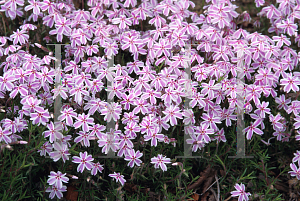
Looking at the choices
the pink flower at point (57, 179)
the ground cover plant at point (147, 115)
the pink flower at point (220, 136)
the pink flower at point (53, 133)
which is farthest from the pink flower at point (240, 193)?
the pink flower at point (53, 133)

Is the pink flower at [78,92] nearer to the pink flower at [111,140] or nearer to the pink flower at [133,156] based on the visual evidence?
the pink flower at [111,140]

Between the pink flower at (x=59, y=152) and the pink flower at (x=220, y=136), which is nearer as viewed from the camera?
the pink flower at (x=59, y=152)

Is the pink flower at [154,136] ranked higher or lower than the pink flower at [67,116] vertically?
lower

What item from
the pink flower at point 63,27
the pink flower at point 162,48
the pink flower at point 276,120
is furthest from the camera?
the pink flower at point 63,27

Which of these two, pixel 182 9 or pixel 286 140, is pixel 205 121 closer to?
pixel 286 140

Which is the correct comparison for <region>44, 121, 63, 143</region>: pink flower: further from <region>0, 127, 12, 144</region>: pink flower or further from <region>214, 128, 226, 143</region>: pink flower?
<region>214, 128, 226, 143</region>: pink flower

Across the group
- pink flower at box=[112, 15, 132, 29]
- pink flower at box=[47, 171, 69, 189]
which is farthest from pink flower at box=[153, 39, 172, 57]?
pink flower at box=[47, 171, 69, 189]

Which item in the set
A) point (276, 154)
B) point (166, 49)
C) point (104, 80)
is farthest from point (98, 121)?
point (276, 154)

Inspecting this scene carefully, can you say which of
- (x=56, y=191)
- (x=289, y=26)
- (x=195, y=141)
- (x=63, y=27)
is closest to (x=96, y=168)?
(x=56, y=191)
